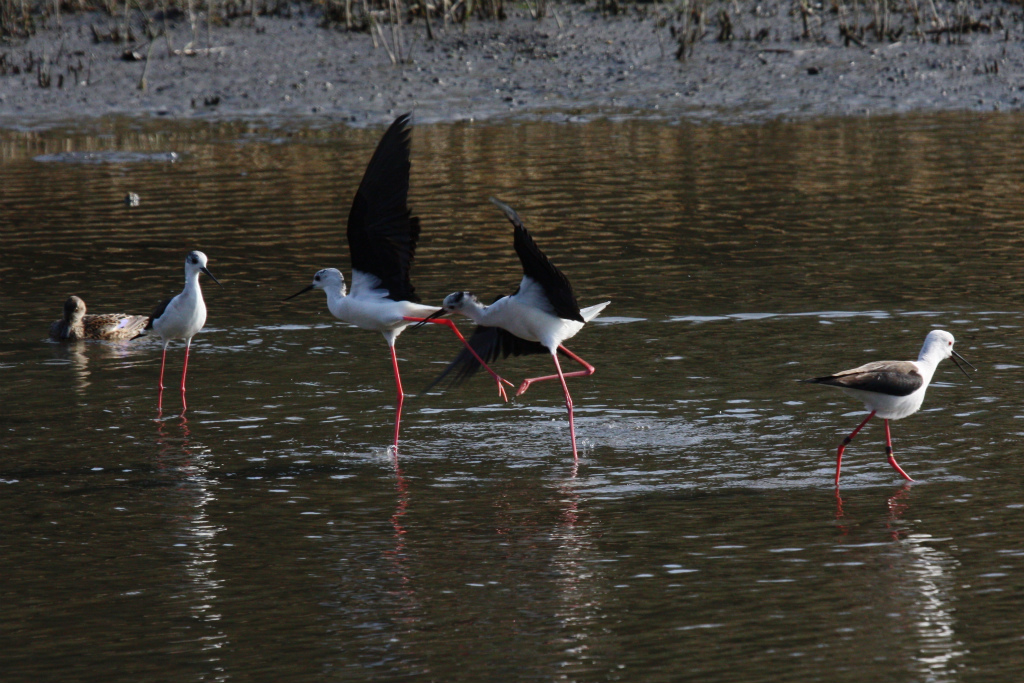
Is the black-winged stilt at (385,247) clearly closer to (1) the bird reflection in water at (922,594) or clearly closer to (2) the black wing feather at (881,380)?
(2) the black wing feather at (881,380)

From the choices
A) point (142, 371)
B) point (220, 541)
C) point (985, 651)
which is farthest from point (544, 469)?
point (142, 371)

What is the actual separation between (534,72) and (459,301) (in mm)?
16570

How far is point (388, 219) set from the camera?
8.80 meters

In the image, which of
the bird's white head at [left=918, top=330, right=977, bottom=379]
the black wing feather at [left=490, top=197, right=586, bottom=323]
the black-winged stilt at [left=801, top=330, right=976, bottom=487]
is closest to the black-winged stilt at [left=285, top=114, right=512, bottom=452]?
the black wing feather at [left=490, top=197, right=586, bottom=323]

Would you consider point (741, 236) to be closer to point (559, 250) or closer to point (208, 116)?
point (559, 250)

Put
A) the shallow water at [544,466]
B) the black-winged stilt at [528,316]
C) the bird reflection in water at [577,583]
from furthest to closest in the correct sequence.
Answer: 1. the black-winged stilt at [528,316]
2. the shallow water at [544,466]
3. the bird reflection in water at [577,583]

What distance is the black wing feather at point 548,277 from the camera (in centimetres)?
739

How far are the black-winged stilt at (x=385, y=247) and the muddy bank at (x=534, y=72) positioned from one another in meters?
14.6

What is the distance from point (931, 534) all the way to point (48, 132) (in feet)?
69.0

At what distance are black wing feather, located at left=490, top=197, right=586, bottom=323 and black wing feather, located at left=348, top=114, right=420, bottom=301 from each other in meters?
1.04

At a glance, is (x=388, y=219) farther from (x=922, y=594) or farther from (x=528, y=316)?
(x=922, y=594)

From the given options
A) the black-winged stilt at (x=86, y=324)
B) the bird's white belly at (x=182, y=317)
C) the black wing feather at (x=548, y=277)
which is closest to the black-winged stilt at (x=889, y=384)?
the black wing feather at (x=548, y=277)

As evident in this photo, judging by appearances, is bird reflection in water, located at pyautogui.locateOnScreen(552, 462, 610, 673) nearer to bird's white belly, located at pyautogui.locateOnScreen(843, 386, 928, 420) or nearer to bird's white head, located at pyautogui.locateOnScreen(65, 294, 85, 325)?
bird's white belly, located at pyautogui.locateOnScreen(843, 386, 928, 420)

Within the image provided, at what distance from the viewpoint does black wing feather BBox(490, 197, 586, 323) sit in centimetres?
739
